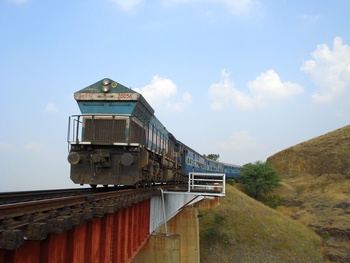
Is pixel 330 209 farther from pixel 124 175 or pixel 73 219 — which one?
pixel 73 219

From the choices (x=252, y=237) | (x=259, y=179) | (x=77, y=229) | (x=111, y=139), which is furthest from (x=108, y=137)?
(x=259, y=179)

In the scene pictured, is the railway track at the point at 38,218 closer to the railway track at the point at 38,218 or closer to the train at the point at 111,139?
the railway track at the point at 38,218

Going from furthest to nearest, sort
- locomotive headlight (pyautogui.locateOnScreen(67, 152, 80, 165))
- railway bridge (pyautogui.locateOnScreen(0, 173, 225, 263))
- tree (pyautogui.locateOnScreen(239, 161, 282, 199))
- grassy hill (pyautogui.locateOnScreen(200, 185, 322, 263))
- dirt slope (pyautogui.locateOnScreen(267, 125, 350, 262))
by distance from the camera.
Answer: tree (pyautogui.locateOnScreen(239, 161, 282, 199)) < dirt slope (pyautogui.locateOnScreen(267, 125, 350, 262)) < grassy hill (pyautogui.locateOnScreen(200, 185, 322, 263)) < locomotive headlight (pyautogui.locateOnScreen(67, 152, 80, 165)) < railway bridge (pyautogui.locateOnScreen(0, 173, 225, 263))

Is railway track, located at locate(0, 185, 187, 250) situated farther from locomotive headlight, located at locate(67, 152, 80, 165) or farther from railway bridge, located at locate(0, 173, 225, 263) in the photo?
locomotive headlight, located at locate(67, 152, 80, 165)

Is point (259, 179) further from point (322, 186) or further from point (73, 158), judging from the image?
point (73, 158)

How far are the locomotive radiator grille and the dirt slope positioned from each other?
2602 cm

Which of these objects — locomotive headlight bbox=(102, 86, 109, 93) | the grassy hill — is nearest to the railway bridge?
locomotive headlight bbox=(102, 86, 109, 93)

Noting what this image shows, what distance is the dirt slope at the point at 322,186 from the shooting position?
34094 mm

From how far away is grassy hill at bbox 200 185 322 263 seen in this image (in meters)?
29.3

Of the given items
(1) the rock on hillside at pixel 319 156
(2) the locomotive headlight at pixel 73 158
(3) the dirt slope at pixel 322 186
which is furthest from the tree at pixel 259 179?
(2) the locomotive headlight at pixel 73 158

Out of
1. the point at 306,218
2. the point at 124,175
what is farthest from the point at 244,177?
the point at 124,175

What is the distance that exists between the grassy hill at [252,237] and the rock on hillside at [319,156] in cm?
2404

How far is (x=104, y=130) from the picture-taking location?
508 inches

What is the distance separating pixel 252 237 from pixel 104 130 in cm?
2383
